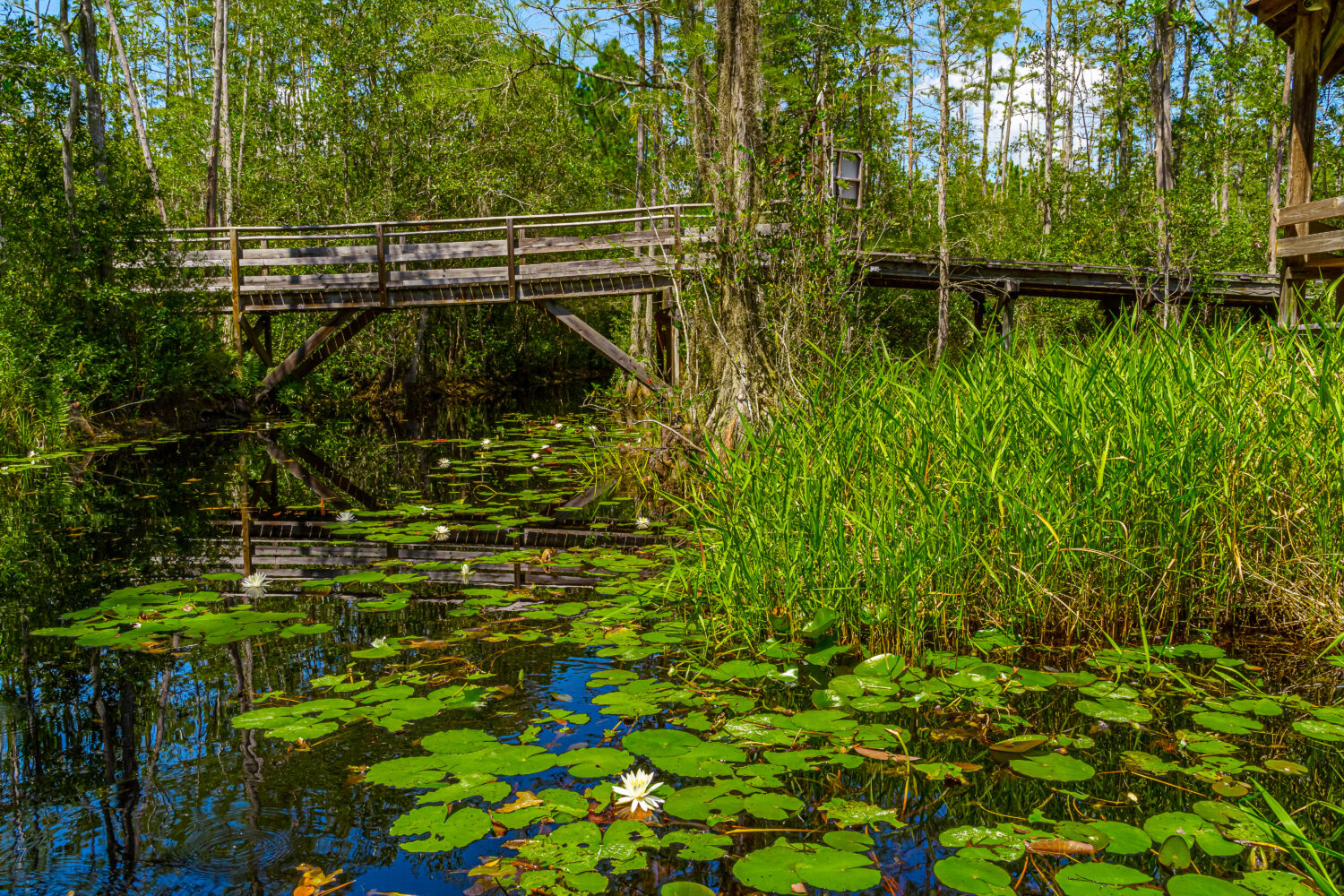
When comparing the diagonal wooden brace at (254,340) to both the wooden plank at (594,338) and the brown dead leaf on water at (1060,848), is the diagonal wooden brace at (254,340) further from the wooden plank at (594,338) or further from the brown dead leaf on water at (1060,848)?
the brown dead leaf on water at (1060,848)

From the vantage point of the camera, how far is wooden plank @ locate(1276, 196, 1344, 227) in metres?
7.84

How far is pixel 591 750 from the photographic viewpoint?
2.40 meters

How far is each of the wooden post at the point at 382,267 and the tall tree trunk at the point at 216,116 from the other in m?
4.19

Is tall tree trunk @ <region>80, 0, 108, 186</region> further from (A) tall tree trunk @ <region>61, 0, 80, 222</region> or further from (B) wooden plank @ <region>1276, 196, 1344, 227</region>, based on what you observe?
(B) wooden plank @ <region>1276, 196, 1344, 227</region>

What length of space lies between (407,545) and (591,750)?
297 cm

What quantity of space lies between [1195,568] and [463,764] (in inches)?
112

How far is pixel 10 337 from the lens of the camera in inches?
351

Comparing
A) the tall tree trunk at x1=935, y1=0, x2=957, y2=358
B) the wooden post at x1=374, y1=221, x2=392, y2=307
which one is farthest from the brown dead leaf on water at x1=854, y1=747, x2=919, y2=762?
the wooden post at x1=374, y1=221, x2=392, y2=307

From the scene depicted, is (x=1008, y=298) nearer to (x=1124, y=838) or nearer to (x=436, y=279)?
(x=436, y=279)

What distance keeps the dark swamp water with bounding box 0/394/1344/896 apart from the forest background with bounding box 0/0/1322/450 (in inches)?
78.2

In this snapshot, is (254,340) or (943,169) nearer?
(943,169)

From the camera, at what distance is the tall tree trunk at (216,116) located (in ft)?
47.6

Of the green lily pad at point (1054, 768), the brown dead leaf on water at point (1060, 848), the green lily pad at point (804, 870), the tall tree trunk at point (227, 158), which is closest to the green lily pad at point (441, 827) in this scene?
the green lily pad at point (804, 870)

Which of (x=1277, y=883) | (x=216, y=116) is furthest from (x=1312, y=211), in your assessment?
(x=216, y=116)
